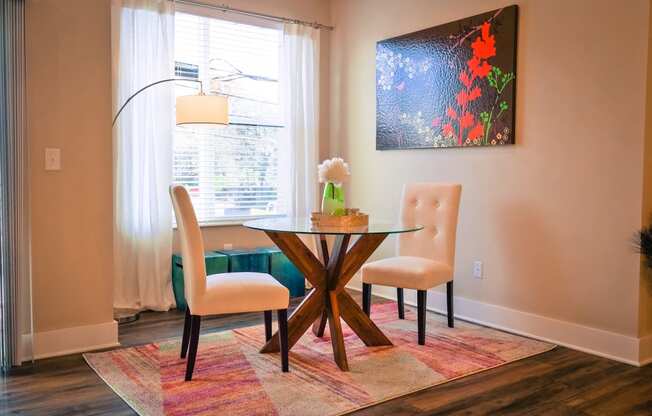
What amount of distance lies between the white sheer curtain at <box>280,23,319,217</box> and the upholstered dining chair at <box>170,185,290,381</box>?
2182 millimetres

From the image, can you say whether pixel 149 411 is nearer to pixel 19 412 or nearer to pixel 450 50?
pixel 19 412

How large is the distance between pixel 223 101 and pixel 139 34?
1.09m

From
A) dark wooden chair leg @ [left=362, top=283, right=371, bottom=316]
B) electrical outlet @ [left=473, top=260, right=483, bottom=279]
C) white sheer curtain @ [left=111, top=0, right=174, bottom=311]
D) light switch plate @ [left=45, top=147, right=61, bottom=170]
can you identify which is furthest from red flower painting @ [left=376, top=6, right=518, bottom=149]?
light switch plate @ [left=45, top=147, right=61, bottom=170]

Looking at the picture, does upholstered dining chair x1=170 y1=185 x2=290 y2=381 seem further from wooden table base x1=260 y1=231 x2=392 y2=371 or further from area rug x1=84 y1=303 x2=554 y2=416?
wooden table base x1=260 y1=231 x2=392 y2=371

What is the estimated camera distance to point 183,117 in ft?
12.1

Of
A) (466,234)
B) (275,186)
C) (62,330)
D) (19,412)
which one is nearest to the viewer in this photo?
(19,412)

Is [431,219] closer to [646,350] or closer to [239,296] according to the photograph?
[646,350]

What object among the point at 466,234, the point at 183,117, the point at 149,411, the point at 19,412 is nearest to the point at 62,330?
the point at 19,412

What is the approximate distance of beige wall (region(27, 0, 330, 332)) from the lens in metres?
3.27

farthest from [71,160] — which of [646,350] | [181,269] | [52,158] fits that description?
[646,350]

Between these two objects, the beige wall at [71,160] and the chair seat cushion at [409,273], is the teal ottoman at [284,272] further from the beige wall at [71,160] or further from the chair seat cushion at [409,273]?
the beige wall at [71,160]

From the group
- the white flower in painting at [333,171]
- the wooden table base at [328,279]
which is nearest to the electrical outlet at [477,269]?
the wooden table base at [328,279]

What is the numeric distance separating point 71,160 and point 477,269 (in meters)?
2.70

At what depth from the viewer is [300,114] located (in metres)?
5.20
